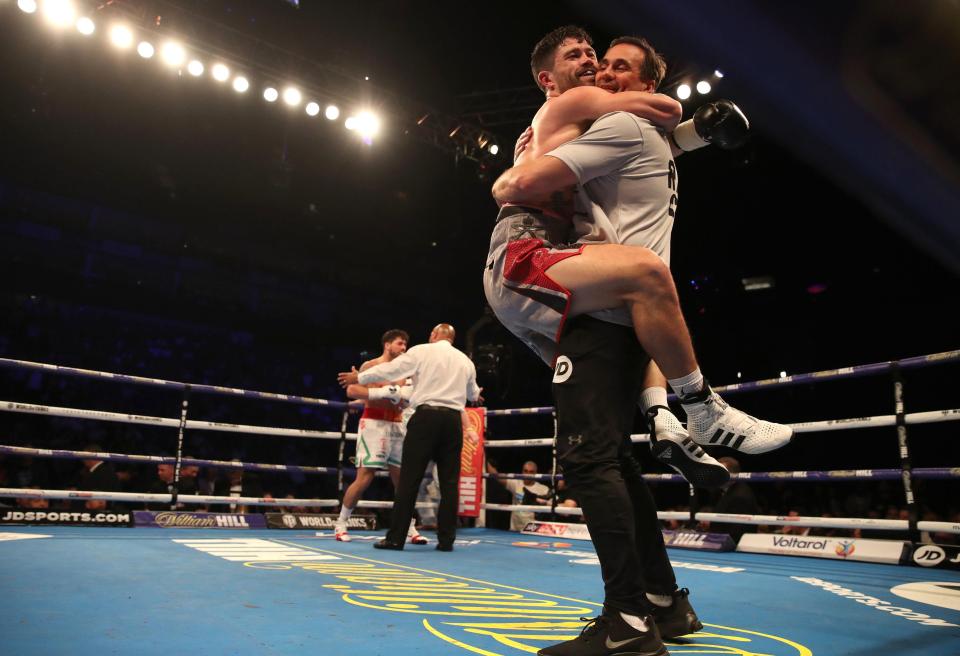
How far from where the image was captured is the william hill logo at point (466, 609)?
1.39 m

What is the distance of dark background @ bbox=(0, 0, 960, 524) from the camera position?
700 centimetres

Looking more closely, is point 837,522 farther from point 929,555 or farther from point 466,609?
point 466,609

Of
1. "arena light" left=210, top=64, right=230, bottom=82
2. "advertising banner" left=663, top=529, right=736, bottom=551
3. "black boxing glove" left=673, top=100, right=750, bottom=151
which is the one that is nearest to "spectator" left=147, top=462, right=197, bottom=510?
"arena light" left=210, top=64, right=230, bottom=82

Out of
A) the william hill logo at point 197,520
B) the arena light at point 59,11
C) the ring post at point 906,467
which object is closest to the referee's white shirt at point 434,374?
the william hill logo at point 197,520

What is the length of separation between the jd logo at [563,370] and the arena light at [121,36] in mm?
7022

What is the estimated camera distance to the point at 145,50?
6898mm

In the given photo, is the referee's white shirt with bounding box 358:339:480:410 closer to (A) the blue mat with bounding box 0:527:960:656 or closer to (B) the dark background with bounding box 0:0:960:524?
(A) the blue mat with bounding box 0:527:960:656

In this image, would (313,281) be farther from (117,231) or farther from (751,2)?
(751,2)

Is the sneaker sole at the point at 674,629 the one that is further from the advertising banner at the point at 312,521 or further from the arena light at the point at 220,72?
the arena light at the point at 220,72

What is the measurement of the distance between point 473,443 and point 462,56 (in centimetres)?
427

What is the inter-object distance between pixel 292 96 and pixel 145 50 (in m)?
1.58

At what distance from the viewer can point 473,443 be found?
18.9ft

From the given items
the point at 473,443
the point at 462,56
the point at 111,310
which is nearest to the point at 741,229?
the point at 462,56

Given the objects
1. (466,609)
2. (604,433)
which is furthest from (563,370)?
(466,609)
